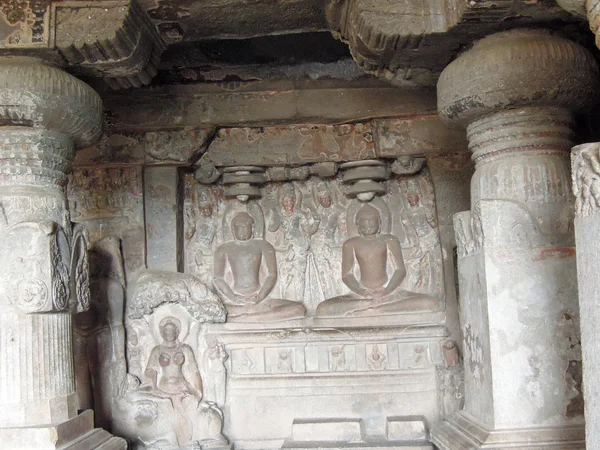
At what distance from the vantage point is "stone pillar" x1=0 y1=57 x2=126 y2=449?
3.60 m

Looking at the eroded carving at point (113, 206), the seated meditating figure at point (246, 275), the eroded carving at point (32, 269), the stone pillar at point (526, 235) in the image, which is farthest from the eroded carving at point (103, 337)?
the stone pillar at point (526, 235)

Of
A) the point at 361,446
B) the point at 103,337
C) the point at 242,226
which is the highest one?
the point at 242,226

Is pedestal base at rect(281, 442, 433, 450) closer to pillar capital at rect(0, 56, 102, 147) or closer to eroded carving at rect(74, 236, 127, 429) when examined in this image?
eroded carving at rect(74, 236, 127, 429)

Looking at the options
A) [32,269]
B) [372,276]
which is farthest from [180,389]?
[32,269]

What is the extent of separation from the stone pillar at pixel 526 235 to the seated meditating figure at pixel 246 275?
→ 2.34m

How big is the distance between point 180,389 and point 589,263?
149 inches

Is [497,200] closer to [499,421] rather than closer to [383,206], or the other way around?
[499,421]

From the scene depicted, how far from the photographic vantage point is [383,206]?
5816 millimetres

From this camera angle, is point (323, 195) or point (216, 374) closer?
point (216, 374)

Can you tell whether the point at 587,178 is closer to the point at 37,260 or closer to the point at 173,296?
the point at 37,260

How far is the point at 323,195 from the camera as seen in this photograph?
586 centimetres

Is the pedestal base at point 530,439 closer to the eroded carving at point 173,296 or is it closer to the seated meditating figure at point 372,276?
the seated meditating figure at point 372,276

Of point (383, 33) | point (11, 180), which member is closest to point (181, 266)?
point (11, 180)

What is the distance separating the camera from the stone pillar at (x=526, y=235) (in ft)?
11.1
